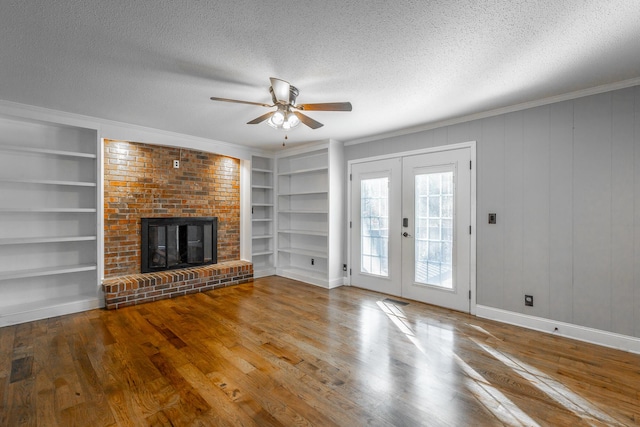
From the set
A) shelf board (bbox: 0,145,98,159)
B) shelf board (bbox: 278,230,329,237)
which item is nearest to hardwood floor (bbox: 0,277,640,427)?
shelf board (bbox: 278,230,329,237)

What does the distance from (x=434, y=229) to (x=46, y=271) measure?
4775 mm

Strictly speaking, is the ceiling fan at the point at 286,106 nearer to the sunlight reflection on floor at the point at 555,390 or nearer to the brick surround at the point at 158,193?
the sunlight reflection on floor at the point at 555,390

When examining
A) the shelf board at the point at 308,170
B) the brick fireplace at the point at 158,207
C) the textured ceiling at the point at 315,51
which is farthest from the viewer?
the shelf board at the point at 308,170

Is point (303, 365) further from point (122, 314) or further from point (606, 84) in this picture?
point (606, 84)

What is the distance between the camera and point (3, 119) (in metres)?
3.43

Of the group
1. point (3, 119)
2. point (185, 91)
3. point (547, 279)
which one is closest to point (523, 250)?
point (547, 279)

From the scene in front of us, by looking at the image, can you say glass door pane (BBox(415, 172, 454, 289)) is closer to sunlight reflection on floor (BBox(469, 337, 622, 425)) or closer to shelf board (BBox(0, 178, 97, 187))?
sunlight reflection on floor (BBox(469, 337, 622, 425))

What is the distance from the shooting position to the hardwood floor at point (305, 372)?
1841 mm

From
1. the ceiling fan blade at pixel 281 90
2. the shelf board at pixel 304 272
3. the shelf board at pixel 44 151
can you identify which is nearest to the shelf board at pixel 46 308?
the shelf board at pixel 44 151

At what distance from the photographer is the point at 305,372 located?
91.4 inches

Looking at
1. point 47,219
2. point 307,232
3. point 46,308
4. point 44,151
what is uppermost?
point 44,151

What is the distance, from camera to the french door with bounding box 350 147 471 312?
12.2 ft

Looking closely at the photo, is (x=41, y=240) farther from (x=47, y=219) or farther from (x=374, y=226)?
(x=374, y=226)

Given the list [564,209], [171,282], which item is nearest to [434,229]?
[564,209]
